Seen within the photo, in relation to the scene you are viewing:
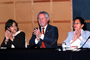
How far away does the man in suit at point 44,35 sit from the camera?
10.7ft

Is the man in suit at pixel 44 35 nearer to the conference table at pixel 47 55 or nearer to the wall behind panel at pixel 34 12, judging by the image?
the conference table at pixel 47 55

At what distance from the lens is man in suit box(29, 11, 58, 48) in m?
3.27

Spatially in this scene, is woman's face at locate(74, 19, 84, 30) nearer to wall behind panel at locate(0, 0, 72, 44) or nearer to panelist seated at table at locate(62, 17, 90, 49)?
panelist seated at table at locate(62, 17, 90, 49)

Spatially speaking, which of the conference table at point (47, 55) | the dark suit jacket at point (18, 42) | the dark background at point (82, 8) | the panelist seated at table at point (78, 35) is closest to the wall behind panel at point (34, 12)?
the dark background at point (82, 8)

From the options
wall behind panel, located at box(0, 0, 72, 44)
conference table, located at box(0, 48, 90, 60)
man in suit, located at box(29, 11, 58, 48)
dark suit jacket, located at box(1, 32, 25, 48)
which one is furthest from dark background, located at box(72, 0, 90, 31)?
conference table, located at box(0, 48, 90, 60)

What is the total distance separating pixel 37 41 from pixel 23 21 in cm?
217

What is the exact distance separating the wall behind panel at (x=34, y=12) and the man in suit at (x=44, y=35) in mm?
1819

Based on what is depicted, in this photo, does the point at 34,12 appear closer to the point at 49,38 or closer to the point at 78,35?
the point at 49,38

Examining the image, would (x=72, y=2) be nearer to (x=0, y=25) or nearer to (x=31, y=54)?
(x=0, y=25)

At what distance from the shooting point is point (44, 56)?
2266mm

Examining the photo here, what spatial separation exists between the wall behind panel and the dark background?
0.54 ft

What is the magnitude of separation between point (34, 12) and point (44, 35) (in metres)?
2.18

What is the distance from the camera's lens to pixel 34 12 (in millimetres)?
5332

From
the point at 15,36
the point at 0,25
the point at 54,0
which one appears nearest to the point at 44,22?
the point at 15,36
